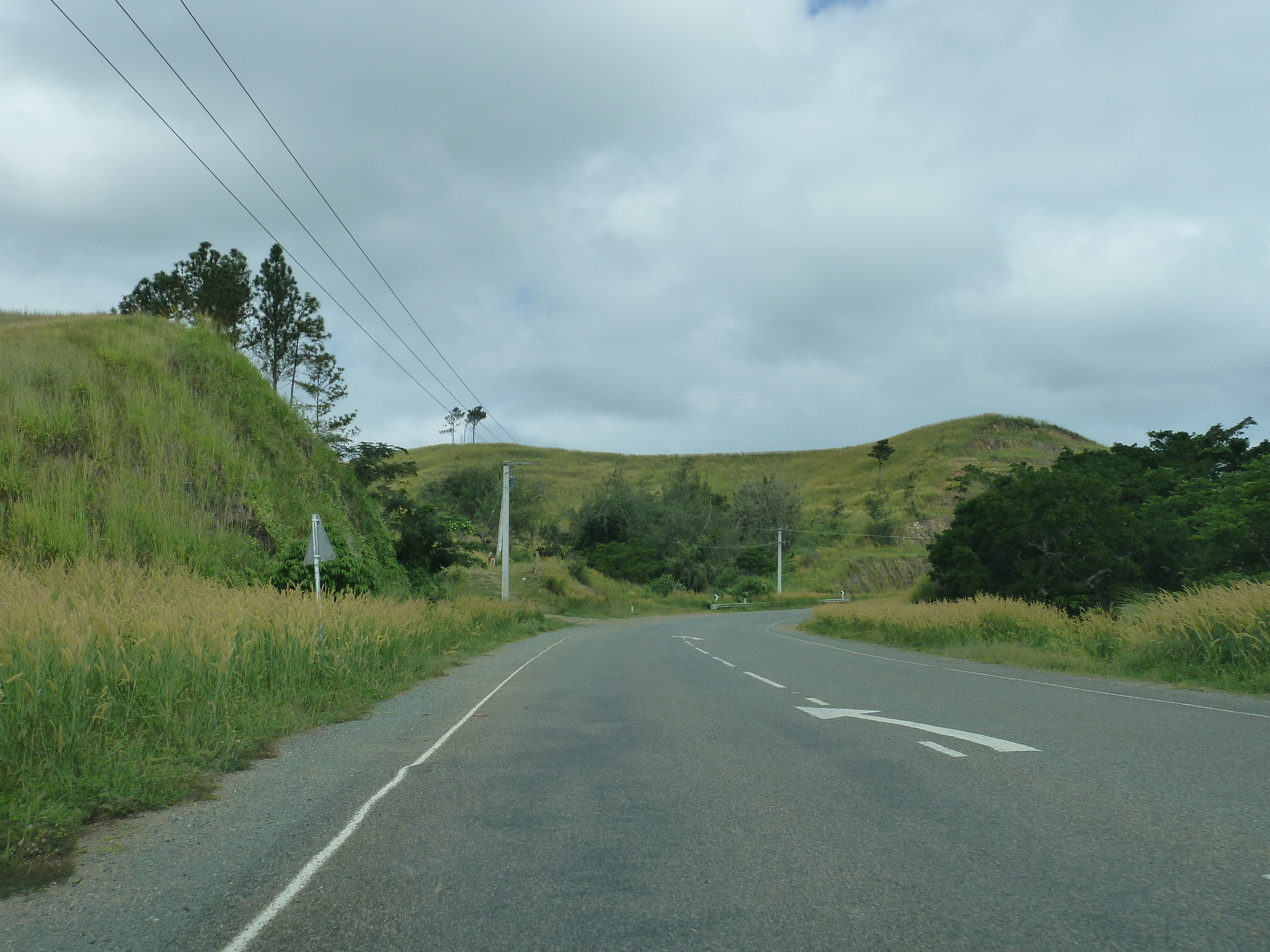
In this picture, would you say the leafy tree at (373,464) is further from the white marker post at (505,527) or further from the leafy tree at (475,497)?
the leafy tree at (475,497)

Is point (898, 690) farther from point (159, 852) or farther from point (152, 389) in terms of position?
point (152, 389)

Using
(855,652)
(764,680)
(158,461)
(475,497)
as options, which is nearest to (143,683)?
(764,680)

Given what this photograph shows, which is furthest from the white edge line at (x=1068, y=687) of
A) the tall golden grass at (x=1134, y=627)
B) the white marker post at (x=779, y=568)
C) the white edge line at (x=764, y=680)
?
the white marker post at (x=779, y=568)

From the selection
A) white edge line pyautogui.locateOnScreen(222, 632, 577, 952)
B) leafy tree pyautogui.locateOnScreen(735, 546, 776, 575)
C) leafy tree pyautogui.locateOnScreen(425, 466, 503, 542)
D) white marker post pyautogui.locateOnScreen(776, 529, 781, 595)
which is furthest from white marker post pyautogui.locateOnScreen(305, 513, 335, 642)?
leafy tree pyautogui.locateOnScreen(735, 546, 776, 575)

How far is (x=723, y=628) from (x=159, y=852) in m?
34.9

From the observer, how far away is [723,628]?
39062 millimetres

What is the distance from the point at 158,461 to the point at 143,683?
50.7 feet

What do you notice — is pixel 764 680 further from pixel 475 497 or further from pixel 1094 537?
pixel 475 497

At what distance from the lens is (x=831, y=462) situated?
6186 inches

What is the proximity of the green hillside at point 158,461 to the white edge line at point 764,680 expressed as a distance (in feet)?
37.8

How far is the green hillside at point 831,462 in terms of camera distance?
12594cm

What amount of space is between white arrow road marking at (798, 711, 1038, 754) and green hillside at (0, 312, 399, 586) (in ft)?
48.6

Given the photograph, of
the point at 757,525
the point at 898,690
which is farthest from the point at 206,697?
the point at 757,525

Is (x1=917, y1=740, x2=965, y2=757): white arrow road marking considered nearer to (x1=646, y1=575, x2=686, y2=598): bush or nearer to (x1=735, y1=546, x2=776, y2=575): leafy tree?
(x1=646, y1=575, x2=686, y2=598): bush
